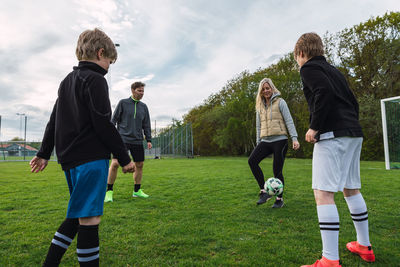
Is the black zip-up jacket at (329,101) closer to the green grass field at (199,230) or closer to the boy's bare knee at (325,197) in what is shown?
the boy's bare knee at (325,197)

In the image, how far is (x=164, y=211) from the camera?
4105 millimetres

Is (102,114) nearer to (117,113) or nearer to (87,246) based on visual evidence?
(87,246)

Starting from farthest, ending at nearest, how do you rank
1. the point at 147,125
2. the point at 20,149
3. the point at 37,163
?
the point at 20,149 → the point at 147,125 → the point at 37,163

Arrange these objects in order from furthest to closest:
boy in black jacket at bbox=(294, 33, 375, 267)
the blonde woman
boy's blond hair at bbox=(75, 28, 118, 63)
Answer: the blonde woman < boy in black jacket at bbox=(294, 33, 375, 267) < boy's blond hair at bbox=(75, 28, 118, 63)

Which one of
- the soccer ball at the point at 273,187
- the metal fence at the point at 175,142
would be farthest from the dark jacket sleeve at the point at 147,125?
the metal fence at the point at 175,142

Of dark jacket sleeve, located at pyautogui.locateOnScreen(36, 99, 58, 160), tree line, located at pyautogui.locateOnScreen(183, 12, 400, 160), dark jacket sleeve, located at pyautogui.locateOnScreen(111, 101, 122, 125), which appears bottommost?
dark jacket sleeve, located at pyautogui.locateOnScreen(36, 99, 58, 160)

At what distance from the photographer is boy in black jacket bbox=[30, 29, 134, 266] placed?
1.68 meters

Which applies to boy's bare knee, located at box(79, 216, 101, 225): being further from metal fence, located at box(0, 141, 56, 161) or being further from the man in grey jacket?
metal fence, located at box(0, 141, 56, 161)

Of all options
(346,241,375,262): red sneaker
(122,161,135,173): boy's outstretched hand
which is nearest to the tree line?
(346,241,375,262): red sneaker

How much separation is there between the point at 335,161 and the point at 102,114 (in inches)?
70.2

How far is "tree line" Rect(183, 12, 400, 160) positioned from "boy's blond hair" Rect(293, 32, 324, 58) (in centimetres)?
2215

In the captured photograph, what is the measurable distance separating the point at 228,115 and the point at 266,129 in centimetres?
3421

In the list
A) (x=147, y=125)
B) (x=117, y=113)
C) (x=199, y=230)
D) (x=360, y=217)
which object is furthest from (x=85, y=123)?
(x=147, y=125)

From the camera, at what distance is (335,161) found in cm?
206
